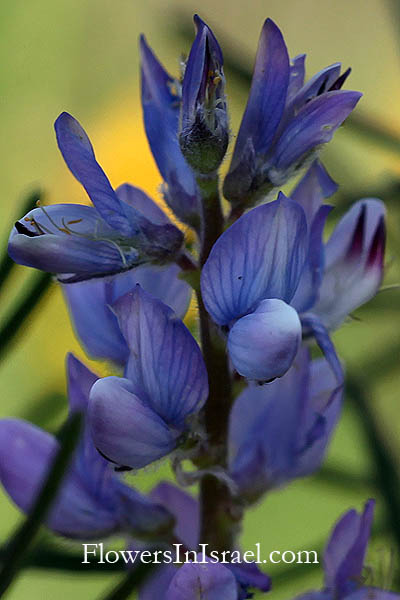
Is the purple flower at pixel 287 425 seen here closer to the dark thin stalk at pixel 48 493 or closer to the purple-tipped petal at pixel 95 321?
the purple-tipped petal at pixel 95 321

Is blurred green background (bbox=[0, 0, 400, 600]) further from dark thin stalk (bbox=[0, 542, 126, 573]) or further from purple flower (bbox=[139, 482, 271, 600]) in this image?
dark thin stalk (bbox=[0, 542, 126, 573])

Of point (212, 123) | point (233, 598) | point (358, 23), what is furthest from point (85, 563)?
point (358, 23)

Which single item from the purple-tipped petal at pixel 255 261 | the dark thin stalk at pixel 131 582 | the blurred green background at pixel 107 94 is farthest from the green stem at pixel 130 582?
the blurred green background at pixel 107 94

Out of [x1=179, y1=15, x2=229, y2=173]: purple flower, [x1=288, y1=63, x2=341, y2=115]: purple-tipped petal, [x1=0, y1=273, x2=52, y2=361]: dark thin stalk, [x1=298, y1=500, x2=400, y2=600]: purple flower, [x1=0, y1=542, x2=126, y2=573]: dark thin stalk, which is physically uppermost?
[x1=179, y1=15, x2=229, y2=173]: purple flower

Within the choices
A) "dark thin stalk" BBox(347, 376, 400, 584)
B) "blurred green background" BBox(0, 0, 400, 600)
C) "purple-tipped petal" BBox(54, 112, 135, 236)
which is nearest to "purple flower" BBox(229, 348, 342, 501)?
"dark thin stalk" BBox(347, 376, 400, 584)

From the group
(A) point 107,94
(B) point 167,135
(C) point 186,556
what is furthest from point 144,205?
(A) point 107,94
